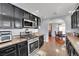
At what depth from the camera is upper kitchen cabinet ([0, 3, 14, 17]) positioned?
165 centimetres

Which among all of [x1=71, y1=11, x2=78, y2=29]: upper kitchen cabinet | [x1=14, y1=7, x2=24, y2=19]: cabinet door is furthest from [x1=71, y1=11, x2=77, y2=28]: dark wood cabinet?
[x1=14, y1=7, x2=24, y2=19]: cabinet door

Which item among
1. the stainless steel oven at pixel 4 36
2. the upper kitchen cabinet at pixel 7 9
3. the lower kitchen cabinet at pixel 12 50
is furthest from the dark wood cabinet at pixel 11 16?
the lower kitchen cabinet at pixel 12 50

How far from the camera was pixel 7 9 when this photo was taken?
1.79 metres

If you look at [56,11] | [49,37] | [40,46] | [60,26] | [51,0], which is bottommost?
[40,46]

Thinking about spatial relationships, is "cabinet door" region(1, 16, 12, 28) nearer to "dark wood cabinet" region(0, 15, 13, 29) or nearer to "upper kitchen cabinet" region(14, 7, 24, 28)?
"dark wood cabinet" region(0, 15, 13, 29)

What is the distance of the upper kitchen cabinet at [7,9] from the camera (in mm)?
1649

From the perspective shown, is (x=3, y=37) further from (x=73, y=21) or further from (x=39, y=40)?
(x=73, y=21)

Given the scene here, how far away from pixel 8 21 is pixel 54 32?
992 mm

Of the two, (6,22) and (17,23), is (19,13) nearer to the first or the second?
(17,23)

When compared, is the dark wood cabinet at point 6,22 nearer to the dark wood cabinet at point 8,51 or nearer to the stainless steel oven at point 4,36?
the stainless steel oven at point 4,36

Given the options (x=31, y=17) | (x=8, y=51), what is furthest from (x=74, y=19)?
(x=8, y=51)

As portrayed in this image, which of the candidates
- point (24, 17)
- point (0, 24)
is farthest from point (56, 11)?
point (0, 24)

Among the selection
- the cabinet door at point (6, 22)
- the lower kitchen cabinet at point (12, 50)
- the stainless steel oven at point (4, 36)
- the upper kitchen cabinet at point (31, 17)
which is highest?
the upper kitchen cabinet at point (31, 17)

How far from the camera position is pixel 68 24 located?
2.29 metres
